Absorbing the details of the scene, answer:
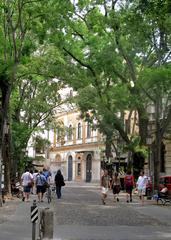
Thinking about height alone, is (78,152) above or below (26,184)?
above

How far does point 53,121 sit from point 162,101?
16982 millimetres

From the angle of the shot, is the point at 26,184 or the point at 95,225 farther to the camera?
the point at 26,184

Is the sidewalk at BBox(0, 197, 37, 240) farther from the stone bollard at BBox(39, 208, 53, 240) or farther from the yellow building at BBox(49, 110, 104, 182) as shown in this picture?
the yellow building at BBox(49, 110, 104, 182)

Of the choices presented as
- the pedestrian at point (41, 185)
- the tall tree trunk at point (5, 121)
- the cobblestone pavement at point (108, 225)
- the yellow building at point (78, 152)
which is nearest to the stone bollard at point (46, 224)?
the cobblestone pavement at point (108, 225)

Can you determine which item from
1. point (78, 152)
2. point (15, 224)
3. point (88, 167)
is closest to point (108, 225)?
point (15, 224)

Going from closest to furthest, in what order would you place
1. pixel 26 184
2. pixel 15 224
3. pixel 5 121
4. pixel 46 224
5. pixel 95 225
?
pixel 46 224 < pixel 15 224 < pixel 95 225 < pixel 5 121 < pixel 26 184

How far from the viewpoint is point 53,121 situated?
4850 centimetres

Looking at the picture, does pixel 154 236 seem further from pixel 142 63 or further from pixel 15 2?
pixel 142 63

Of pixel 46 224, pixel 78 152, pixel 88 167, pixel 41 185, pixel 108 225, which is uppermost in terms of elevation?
pixel 78 152

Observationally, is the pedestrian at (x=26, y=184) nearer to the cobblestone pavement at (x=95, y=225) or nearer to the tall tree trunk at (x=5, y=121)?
the tall tree trunk at (x=5, y=121)

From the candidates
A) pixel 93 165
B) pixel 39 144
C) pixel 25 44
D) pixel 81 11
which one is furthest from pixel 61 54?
pixel 93 165

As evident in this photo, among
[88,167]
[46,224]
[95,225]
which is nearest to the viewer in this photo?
[46,224]

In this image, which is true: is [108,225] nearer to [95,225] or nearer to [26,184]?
[95,225]

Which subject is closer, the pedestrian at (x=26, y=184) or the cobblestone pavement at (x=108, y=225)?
the cobblestone pavement at (x=108, y=225)
